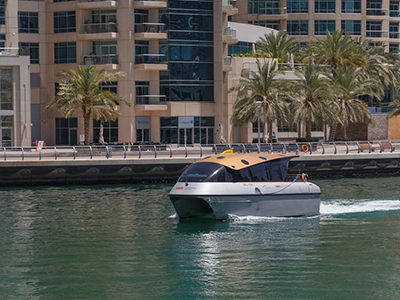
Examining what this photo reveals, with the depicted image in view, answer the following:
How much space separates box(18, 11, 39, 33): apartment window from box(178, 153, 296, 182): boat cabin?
46552 millimetres

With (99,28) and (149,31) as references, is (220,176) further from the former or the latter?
(99,28)

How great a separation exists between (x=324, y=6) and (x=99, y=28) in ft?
138

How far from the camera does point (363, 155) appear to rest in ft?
162

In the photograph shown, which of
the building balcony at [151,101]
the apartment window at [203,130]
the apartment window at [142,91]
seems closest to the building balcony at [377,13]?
the apartment window at [203,130]

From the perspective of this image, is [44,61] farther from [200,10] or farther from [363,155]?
[363,155]

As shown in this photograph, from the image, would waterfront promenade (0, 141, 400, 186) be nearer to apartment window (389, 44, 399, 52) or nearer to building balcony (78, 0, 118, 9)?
building balcony (78, 0, 118, 9)

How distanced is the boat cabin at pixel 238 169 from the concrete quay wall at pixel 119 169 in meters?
17.7

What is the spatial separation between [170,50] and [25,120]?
17.4 metres

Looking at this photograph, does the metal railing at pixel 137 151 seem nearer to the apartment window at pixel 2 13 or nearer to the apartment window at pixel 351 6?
the apartment window at pixel 2 13

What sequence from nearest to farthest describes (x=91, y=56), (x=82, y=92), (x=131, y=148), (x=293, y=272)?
1. (x=293, y=272)
2. (x=131, y=148)
3. (x=82, y=92)
4. (x=91, y=56)

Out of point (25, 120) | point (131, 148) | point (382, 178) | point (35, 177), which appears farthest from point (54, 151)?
point (382, 178)

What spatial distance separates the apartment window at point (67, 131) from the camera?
68.8 m

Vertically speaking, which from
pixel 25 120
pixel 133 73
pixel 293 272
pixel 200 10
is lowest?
pixel 293 272

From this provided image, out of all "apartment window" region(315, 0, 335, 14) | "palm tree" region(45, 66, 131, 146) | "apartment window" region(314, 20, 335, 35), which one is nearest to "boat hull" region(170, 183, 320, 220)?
"palm tree" region(45, 66, 131, 146)
